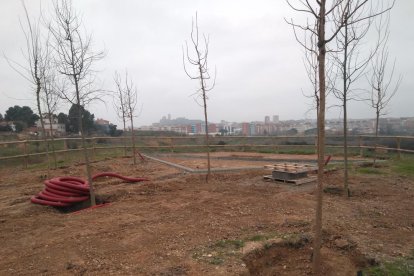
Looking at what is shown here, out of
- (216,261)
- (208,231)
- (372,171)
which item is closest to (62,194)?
(208,231)

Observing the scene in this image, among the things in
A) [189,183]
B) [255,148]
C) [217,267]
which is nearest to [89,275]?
[217,267]

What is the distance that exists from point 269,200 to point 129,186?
12.9 feet

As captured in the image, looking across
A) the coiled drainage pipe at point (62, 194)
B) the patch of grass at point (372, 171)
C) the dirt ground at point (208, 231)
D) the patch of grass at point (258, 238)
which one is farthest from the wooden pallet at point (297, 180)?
the coiled drainage pipe at point (62, 194)

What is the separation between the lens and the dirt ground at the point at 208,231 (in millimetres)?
4188

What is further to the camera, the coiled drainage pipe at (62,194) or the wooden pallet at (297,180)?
the wooden pallet at (297,180)

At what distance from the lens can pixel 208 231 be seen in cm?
523

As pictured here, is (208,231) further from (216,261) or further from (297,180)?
(297,180)

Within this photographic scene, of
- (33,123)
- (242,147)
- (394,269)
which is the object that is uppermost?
(33,123)

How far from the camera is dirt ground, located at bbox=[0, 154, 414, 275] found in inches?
165

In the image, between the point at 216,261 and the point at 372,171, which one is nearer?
the point at 216,261

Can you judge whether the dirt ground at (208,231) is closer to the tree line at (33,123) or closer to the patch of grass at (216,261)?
the patch of grass at (216,261)

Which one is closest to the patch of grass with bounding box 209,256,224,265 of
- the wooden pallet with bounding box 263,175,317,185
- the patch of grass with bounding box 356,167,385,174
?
the wooden pallet with bounding box 263,175,317,185

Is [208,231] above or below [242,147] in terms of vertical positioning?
below

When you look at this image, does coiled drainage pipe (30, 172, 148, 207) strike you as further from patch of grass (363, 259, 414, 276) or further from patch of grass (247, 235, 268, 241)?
patch of grass (363, 259, 414, 276)
